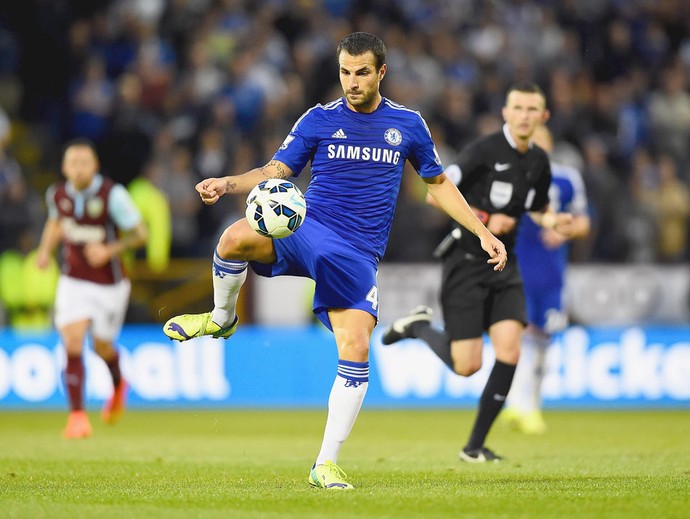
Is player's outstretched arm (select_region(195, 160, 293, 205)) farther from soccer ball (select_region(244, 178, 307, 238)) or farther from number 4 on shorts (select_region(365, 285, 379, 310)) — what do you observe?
number 4 on shorts (select_region(365, 285, 379, 310))

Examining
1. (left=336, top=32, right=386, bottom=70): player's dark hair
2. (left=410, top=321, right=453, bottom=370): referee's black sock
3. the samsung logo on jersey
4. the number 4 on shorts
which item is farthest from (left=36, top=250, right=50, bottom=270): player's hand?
(left=336, top=32, right=386, bottom=70): player's dark hair

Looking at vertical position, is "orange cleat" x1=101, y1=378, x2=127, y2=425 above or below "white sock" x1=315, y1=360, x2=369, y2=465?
below

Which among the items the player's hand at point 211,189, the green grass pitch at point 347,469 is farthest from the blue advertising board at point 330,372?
the player's hand at point 211,189

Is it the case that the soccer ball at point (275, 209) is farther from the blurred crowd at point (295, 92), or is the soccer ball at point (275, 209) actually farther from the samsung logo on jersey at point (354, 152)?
the blurred crowd at point (295, 92)

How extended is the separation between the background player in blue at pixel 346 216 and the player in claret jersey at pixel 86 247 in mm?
4730

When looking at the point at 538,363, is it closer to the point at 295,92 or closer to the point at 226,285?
the point at 226,285

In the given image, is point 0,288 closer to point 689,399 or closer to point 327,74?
point 327,74

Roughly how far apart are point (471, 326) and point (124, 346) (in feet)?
24.6

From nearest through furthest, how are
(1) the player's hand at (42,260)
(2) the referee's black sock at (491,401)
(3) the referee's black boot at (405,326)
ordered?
(2) the referee's black sock at (491,401) < (3) the referee's black boot at (405,326) < (1) the player's hand at (42,260)

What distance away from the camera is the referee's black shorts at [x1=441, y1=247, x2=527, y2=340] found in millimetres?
9703

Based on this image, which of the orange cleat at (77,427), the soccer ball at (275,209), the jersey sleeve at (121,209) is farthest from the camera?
the jersey sleeve at (121,209)

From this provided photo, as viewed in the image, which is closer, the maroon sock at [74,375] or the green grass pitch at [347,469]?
the green grass pitch at [347,469]

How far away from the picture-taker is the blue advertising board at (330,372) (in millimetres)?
16109

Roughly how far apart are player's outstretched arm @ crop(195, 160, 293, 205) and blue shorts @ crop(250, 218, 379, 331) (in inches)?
13.6
